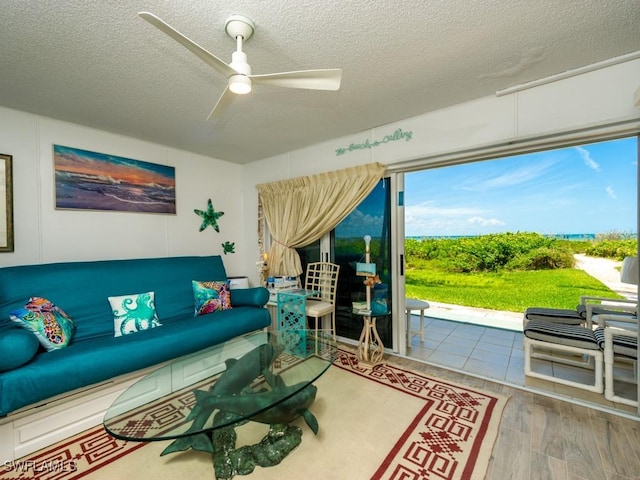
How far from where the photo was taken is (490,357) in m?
2.85

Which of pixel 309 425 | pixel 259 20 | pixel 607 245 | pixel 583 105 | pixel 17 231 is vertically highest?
pixel 259 20

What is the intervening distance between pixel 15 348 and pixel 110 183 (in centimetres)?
188

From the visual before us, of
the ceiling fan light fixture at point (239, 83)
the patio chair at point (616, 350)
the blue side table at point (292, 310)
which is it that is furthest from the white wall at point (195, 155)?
the ceiling fan light fixture at point (239, 83)

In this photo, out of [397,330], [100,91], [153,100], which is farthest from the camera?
[397,330]

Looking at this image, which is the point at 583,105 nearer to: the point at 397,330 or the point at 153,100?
the point at 397,330

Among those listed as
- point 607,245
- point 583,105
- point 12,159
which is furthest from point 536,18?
point 607,245

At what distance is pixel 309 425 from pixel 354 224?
2144 millimetres

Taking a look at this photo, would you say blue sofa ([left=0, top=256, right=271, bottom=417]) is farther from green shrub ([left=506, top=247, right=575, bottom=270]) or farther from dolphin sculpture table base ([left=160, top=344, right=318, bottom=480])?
green shrub ([left=506, top=247, right=575, bottom=270])

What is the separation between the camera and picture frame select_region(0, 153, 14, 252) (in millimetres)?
2275

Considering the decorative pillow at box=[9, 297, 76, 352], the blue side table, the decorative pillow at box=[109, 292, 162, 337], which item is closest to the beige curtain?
the blue side table

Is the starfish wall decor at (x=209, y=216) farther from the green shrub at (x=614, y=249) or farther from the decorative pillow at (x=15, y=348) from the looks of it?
the green shrub at (x=614, y=249)

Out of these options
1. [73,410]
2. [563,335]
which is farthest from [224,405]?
[563,335]

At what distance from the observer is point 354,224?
3234 millimetres

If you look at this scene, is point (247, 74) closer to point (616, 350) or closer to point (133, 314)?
point (133, 314)
